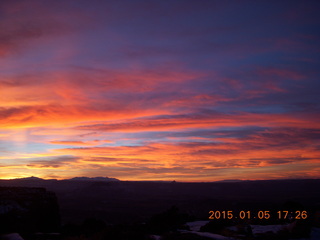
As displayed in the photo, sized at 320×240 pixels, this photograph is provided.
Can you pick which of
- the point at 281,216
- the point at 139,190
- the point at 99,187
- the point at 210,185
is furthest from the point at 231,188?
the point at 281,216

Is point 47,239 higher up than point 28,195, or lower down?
lower down

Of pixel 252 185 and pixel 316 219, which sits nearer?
pixel 316 219

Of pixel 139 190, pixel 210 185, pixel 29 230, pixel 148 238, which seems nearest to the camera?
pixel 148 238

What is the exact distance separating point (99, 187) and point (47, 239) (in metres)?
105

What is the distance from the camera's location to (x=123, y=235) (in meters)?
14.5

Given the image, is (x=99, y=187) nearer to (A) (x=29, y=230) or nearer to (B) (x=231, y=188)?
(B) (x=231, y=188)

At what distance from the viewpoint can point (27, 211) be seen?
1905 cm

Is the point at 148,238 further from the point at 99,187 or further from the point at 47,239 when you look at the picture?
the point at 99,187

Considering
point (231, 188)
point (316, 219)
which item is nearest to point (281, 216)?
point (316, 219)

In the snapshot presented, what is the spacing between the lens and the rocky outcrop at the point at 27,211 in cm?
1756

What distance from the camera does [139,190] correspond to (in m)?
124

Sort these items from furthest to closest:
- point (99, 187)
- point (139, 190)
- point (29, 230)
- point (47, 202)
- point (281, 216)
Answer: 1. point (139, 190)
2. point (99, 187)
3. point (281, 216)
4. point (47, 202)
5. point (29, 230)

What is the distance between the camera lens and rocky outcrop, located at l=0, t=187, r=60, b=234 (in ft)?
57.6

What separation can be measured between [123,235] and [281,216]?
17178 mm
